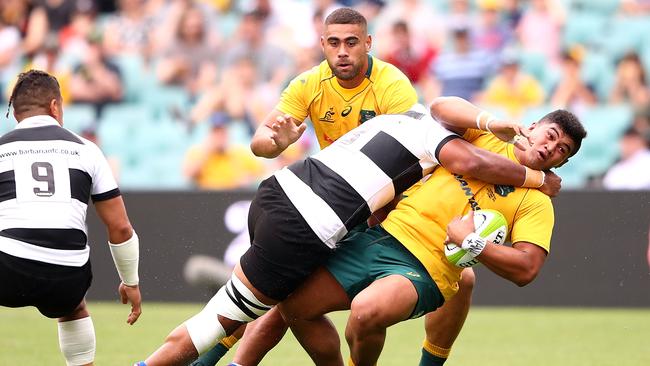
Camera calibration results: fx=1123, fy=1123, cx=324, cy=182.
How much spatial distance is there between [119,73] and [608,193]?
22.9ft

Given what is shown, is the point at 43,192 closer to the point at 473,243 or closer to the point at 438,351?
the point at 473,243

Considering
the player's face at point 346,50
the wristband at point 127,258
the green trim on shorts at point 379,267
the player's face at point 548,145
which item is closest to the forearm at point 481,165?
the player's face at point 548,145

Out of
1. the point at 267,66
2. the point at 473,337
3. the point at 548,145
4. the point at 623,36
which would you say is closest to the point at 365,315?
the point at 548,145

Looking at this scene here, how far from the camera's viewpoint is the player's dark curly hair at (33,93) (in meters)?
5.96

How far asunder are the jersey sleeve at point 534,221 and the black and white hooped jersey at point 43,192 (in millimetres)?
2293

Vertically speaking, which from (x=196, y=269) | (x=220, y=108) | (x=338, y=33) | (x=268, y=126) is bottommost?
(x=196, y=269)

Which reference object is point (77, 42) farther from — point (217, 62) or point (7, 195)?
point (7, 195)

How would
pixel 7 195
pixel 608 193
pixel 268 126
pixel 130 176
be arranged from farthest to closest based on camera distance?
pixel 130 176, pixel 608 193, pixel 268 126, pixel 7 195

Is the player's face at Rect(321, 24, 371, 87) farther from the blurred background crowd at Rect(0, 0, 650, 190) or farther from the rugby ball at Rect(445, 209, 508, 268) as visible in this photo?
the blurred background crowd at Rect(0, 0, 650, 190)

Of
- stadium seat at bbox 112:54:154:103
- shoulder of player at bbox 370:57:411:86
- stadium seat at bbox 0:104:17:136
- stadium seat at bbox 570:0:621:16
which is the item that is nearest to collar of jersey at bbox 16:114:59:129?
shoulder of player at bbox 370:57:411:86

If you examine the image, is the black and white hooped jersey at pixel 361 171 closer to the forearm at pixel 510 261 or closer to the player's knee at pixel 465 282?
the forearm at pixel 510 261

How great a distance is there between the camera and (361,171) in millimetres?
5980

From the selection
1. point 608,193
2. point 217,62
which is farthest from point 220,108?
point 608,193

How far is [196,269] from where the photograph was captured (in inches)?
470
